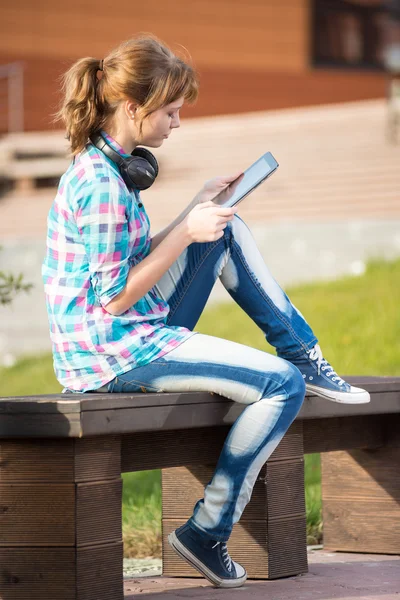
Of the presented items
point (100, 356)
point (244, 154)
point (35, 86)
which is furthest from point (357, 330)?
point (35, 86)

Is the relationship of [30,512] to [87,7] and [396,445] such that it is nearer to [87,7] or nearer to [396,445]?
[396,445]

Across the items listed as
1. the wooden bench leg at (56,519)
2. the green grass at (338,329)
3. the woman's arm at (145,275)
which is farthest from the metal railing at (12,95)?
the wooden bench leg at (56,519)

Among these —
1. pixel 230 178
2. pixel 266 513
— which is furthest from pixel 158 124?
pixel 266 513

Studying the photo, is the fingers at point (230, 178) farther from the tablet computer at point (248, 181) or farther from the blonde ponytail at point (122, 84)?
the blonde ponytail at point (122, 84)

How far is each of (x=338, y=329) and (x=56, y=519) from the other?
14.4 feet

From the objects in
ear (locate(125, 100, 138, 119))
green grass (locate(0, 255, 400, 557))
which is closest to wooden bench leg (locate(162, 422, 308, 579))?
ear (locate(125, 100, 138, 119))

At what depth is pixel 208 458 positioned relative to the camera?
288 centimetres

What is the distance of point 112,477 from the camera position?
98.3 inches

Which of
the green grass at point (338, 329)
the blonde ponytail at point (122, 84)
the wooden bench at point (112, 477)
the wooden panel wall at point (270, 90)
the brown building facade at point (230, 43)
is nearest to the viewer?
the wooden bench at point (112, 477)

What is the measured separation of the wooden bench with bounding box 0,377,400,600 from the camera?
2.40 metres

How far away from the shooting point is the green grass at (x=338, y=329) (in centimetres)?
612

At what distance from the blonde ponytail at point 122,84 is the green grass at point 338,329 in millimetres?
2471

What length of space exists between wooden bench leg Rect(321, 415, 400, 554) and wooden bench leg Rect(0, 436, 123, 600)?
1310 millimetres

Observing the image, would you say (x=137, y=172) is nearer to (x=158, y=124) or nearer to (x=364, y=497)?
(x=158, y=124)
